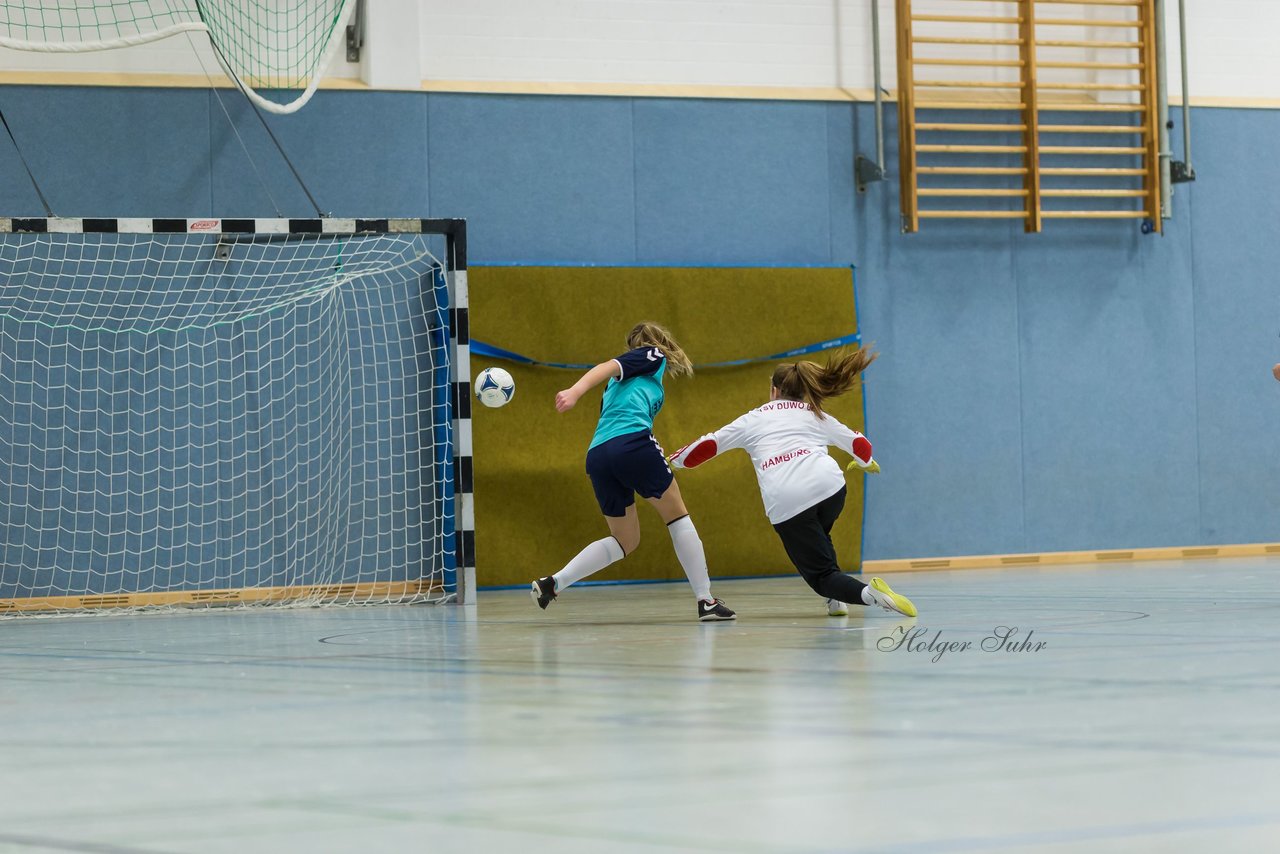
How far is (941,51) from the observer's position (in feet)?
37.1

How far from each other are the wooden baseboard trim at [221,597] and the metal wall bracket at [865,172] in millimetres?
4172

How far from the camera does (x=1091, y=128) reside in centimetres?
1114

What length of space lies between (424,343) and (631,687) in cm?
640

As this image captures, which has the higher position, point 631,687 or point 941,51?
point 941,51

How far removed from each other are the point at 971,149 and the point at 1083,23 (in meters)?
1.28

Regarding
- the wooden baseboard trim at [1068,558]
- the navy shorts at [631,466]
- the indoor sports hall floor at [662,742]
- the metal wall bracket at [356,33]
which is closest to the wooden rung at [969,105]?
the wooden baseboard trim at [1068,558]

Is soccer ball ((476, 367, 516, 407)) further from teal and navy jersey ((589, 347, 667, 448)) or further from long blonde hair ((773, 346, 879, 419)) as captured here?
long blonde hair ((773, 346, 879, 419))

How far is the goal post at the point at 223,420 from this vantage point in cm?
934

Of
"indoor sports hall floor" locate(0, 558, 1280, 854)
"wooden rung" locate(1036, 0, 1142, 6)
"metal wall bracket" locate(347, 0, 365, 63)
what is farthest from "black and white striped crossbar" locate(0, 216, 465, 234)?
"wooden rung" locate(1036, 0, 1142, 6)

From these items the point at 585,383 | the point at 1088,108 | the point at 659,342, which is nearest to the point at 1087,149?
the point at 1088,108

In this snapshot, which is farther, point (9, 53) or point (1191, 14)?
point (1191, 14)

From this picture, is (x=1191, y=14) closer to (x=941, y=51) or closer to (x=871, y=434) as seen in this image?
(x=941, y=51)

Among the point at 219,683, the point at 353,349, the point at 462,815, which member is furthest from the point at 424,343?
the point at 462,815

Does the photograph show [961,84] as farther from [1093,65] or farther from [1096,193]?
[1096,193]
